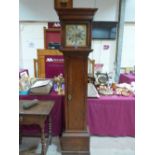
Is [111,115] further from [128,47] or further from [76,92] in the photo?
[128,47]

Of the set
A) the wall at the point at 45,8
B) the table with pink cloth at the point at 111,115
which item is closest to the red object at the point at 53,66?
the table with pink cloth at the point at 111,115

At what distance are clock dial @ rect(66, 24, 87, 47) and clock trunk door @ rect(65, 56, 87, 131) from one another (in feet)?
0.52

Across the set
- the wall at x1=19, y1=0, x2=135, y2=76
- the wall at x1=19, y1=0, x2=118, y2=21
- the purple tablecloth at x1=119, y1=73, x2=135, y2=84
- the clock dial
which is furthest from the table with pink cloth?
the wall at x1=19, y1=0, x2=118, y2=21

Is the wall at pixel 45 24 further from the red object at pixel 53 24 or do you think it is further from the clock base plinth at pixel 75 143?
the clock base plinth at pixel 75 143

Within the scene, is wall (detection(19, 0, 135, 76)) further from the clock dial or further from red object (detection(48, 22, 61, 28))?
the clock dial

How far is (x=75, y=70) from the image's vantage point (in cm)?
252

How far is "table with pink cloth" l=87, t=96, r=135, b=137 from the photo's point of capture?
3014mm

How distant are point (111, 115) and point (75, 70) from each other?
37.2 inches

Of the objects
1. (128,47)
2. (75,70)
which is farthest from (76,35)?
(128,47)

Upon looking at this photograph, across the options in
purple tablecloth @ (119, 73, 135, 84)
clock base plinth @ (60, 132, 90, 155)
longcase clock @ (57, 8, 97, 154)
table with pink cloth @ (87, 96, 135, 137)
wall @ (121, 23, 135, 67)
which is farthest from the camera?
wall @ (121, 23, 135, 67)

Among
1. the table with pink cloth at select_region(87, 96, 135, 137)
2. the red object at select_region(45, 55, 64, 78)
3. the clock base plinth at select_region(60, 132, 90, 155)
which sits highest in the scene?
the red object at select_region(45, 55, 64, 78)

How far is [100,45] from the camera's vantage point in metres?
5.95
